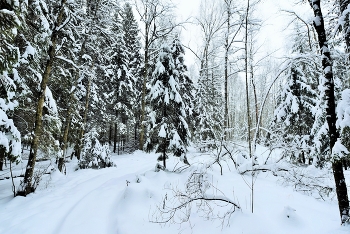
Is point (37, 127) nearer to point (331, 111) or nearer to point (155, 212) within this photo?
point (155, 212)

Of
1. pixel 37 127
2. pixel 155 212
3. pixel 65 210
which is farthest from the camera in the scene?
pixel 37 127

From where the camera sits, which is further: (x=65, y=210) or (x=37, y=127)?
(x=37, y=127)

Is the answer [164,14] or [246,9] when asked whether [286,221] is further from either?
[164,14]

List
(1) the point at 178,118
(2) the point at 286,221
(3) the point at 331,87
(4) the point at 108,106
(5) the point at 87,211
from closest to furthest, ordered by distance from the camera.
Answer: (3) the point at 331,87 → (2) the point at 286,221 → (5) the point at 87,211 → (1) the point at 178,118 → (4) the point at 108,106

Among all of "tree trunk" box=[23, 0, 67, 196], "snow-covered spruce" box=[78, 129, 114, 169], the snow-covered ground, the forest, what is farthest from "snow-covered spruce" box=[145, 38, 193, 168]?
"tree trunk" box=[23, 0, 67, 196]

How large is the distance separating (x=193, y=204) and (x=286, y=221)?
231 cm

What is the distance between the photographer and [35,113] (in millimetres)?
7891

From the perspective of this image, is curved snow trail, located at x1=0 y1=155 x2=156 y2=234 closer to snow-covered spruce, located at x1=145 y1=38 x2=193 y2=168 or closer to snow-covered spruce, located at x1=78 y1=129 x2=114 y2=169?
snow-covered spruce, located at x1=145 y1=38 x2=193 y2=168

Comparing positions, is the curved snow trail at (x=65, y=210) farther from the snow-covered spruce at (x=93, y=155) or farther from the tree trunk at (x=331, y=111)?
the tree trunk at (x=331, y=111)

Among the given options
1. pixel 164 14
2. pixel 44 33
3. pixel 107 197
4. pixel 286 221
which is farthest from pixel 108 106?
pixel 286 221

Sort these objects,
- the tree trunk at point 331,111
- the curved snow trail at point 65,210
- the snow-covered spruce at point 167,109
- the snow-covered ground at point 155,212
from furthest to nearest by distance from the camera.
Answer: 1. the snow-covered spruce at point 167,109
2. the curved snow trail at point 65,210
3. the snow-covered ground at point 155,212
4. the tree trunk at point 331,111

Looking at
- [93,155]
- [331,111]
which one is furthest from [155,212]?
[93,155]

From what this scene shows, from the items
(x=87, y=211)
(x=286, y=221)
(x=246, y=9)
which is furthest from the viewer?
(x=246, y=9)

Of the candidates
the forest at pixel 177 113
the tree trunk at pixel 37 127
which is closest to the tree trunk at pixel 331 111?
the forest at pixel 177 113
